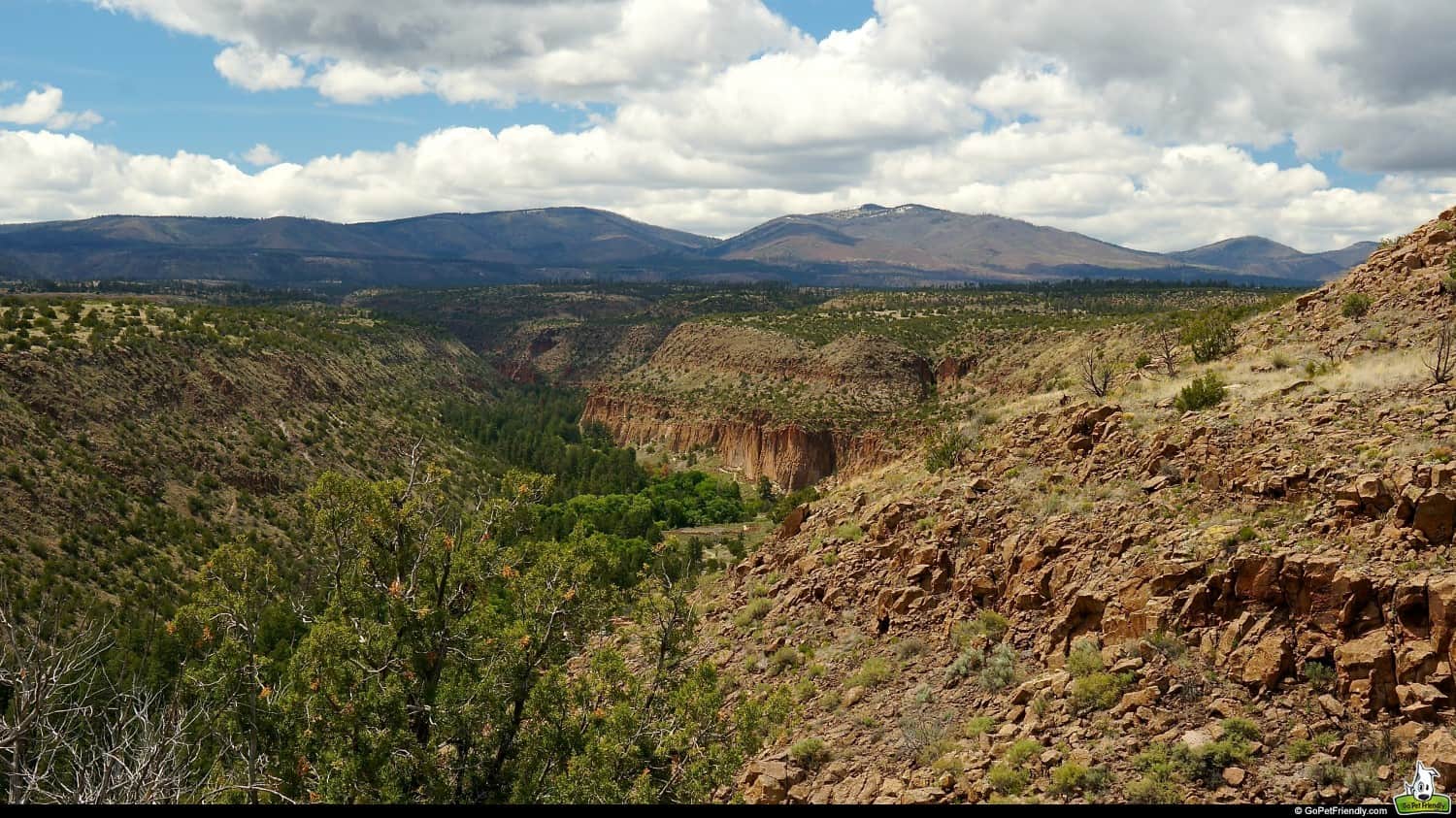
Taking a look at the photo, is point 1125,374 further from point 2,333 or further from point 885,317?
point 885,317

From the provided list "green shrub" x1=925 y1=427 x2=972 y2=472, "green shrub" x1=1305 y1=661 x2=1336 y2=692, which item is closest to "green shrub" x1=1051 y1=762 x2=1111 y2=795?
"green shrub" x1=1305 y1=661 x2=1336 y2=692

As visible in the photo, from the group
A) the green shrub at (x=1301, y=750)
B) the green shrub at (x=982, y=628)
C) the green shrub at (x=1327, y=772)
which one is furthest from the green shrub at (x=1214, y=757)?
the green shrub at (x=982, y=628)

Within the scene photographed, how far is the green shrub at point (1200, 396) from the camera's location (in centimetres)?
2259

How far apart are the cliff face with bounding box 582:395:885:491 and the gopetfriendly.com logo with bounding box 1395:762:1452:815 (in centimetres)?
6069

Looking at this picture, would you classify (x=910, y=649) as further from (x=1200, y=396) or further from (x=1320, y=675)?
(x=1200, y=396)

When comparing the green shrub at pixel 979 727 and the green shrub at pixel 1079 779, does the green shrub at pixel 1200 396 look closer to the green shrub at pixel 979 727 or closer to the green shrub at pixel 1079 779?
the green shrub at pixel 979 727

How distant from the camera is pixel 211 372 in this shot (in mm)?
72188

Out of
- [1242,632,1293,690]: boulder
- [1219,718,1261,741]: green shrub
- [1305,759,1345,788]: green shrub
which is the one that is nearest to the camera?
[1305,759,1345,788]: green shrub

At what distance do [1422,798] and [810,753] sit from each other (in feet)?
35.4

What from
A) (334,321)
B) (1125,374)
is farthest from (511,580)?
(334,321)

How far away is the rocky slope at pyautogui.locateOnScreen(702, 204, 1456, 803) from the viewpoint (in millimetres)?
13461

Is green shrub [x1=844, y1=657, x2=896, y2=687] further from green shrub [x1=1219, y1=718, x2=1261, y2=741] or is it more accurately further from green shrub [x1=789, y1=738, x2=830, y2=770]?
green shrub [x1=1219, y1=718, x2=1261, y2=741]

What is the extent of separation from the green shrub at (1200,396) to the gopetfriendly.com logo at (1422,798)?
12.0 metres

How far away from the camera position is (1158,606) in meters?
16.6
